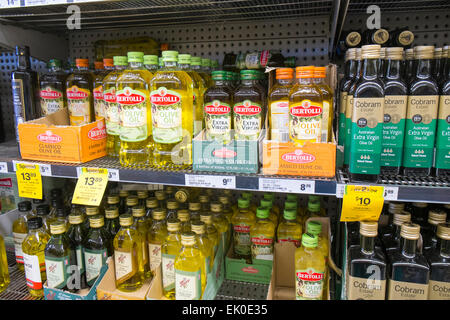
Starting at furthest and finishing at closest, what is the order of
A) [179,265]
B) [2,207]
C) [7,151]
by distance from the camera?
[2,207] < [7,151] < [179,265]

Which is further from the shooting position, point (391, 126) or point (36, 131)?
point (36, 131)

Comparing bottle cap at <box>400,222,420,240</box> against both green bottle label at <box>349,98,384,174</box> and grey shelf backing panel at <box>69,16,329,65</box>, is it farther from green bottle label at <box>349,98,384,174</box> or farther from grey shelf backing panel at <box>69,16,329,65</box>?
grey shelf backing panel at <box>69,16,329,65</box>

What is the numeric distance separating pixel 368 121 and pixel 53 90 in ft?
4.57

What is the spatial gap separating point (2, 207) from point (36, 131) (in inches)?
40.3

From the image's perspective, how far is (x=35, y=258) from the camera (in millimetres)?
1596

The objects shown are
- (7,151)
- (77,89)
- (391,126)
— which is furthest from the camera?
(7,151)

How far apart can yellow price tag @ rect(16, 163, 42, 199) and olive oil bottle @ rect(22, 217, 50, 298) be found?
0.19 metres

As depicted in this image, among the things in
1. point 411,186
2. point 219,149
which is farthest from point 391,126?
point 219,149

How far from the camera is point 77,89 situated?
158cm

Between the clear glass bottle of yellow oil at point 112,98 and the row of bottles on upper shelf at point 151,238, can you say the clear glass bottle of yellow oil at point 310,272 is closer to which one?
the row of bottles on upper shelf at point 151,238

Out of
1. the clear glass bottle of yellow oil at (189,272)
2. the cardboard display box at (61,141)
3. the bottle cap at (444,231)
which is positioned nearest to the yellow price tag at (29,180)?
the cardboard display box at (61,141)

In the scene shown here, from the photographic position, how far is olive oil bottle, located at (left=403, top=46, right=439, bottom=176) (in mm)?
1133

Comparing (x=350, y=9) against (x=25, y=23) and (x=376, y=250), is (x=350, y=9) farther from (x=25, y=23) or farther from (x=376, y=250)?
(x=25, y=23)

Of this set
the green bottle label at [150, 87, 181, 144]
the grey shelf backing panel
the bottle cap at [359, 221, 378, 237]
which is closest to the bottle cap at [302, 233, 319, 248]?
the bottle cap at [359, 221, 378, 237]
